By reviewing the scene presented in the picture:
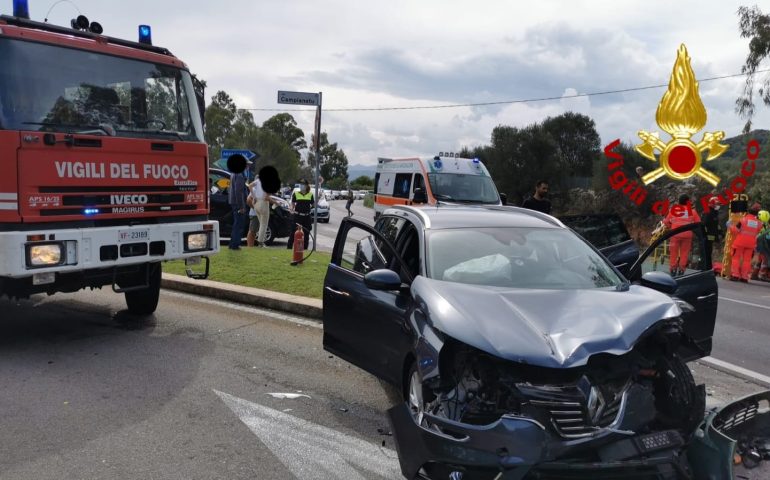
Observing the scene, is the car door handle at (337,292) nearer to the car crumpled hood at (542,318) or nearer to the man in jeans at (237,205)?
the car crumpled hood at (542,318)

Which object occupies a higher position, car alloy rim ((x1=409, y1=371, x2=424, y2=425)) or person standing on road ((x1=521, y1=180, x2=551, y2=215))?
person standing on road ((x1=521, y1=180, x2=551, y2=215))

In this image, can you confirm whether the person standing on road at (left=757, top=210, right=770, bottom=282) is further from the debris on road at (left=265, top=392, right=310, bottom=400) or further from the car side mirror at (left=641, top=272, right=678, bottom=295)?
the debris on road at (left=265, top=392, right=310, bottom=400)

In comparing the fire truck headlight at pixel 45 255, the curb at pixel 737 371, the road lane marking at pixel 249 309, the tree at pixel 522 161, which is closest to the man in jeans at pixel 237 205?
the road lane marking at pixel 249 309

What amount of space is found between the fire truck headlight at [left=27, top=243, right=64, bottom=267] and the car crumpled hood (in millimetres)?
3470

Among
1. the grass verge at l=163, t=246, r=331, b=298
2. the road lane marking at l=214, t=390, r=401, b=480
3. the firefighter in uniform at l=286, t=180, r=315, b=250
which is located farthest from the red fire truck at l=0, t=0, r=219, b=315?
the firefighter in uniform at l=286, t=180, r=315, b=250

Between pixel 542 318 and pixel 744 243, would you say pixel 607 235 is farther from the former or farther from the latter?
pixel 744 243

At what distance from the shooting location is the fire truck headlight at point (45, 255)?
5.39 metres

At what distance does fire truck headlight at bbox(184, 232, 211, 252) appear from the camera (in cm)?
665

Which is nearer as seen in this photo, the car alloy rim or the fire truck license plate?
the car alloy rim

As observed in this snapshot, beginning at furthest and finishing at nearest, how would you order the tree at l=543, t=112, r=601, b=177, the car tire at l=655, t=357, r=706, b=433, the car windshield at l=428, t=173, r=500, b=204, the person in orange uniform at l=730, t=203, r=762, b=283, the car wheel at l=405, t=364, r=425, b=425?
the tree at l=543, t=112, r=601, b=177 → the car windshield at l=428, t=173, r=500, b=204 → the person in orange uniform at l=730, t=203, r=762, b=283 → the car wheel at l=405, t=364, r=425, b=425 → the car tire at l=655, t=357, r=706, b=433

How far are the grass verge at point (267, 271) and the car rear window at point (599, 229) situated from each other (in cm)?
330

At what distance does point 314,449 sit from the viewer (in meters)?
3.89

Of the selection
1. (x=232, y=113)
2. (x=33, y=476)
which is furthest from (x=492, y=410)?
(x=232, y=113)

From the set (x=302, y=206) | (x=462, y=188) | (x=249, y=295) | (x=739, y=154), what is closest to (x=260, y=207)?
(x=302, y=206)
